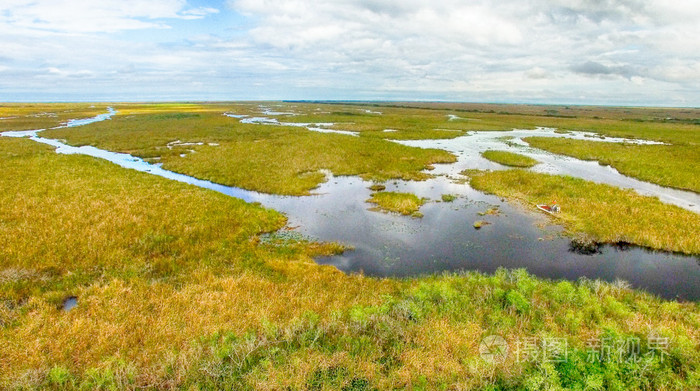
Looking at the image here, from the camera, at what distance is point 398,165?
37.6 meters

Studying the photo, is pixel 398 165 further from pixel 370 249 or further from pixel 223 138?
pixel 223 138

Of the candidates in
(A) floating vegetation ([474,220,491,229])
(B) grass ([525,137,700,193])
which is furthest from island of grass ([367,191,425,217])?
(B) grass ([525,137,700,193])

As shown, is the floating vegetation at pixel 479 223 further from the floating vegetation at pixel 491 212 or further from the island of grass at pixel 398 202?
the island of grass at pixel 398 202

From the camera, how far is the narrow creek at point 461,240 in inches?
600

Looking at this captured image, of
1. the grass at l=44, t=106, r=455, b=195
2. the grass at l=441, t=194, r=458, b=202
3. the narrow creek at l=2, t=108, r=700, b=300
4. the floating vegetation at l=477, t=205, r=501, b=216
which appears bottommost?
the narrow creek at l=2, t=108, r=700, b=300

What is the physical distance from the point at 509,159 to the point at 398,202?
23810 millimetres

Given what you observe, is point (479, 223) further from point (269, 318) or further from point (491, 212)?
point (269, 318)

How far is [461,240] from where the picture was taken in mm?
18688

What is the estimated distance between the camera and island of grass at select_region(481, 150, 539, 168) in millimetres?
39125
